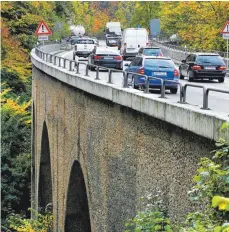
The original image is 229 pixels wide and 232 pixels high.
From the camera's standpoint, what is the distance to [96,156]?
14367 mm

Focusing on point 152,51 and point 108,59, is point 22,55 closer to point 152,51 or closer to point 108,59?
point 152,51

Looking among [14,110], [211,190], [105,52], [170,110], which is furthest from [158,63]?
[14,110]

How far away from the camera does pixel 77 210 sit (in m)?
20.2

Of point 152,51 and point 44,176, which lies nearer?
point 44,176

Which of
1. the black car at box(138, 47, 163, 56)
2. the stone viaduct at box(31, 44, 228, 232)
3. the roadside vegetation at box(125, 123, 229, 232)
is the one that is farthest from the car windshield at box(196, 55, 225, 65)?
the roadside vegetation at box(125, 123, 229, 232)

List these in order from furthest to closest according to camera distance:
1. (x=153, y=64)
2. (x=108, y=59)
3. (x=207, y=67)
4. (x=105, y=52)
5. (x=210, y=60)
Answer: (x=105, y=52)
(x=108, y=59)
(x=210, y=60)
(x=207, y=67)
(x=153, y=64)

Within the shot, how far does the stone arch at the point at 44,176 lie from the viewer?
88.6ft

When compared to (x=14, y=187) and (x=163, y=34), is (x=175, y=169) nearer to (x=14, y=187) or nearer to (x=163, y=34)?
(x=14, y=187)

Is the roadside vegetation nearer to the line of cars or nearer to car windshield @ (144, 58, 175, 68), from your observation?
the line of cars

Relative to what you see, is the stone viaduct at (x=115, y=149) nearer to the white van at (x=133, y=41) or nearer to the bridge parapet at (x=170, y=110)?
the bridge parapet at (x=170, y=110)

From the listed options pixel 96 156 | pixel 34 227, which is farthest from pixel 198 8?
pixel 96 156

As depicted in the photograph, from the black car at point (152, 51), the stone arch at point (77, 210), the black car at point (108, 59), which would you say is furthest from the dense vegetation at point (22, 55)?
the stone arch at point (77, 210)

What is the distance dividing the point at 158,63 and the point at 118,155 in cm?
686

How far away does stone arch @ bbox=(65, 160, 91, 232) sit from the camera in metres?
19.4
